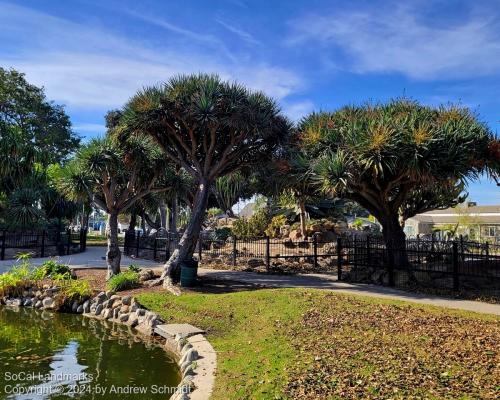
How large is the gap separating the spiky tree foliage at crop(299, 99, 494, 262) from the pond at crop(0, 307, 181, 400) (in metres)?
8.16

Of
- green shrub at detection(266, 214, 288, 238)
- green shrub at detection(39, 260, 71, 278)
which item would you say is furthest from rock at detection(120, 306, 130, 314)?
green shrub at detection(266, 214, 288, 238)

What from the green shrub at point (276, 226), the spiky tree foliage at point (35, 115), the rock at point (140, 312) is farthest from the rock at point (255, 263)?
the spiky tree foliage at point (35, 115)

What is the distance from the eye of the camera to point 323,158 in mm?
14852

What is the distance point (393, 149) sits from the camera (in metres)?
14.1

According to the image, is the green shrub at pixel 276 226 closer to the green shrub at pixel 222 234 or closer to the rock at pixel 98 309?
the green shrub at pixel 222 234

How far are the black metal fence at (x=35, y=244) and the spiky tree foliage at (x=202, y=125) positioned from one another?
39.6ft

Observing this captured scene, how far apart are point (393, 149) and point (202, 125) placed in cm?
602

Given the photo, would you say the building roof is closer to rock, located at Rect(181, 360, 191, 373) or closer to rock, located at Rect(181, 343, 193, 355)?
rock, located at Rect(181, 343, 193, 355)

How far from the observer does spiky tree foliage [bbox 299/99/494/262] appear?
1411 centimetres

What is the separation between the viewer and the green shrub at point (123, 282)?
45.6 ft

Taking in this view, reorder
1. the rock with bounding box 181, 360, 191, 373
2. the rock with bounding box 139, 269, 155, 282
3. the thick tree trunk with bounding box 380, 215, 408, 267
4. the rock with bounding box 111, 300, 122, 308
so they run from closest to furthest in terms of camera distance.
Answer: the rock with bounding box 181, 360, 191, 373 → the rock with bounding box 111, 300, 122, 308 → the rock with bounding box 139, 269, 155, 282 → the thick tree trunk with bounding box 380, 215, 408, 267

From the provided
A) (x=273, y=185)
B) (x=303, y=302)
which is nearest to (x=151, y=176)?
(x=273, y=185)

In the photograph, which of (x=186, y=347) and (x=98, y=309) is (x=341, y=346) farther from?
(x=98, y=309)

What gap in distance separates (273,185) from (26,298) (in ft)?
29.3
